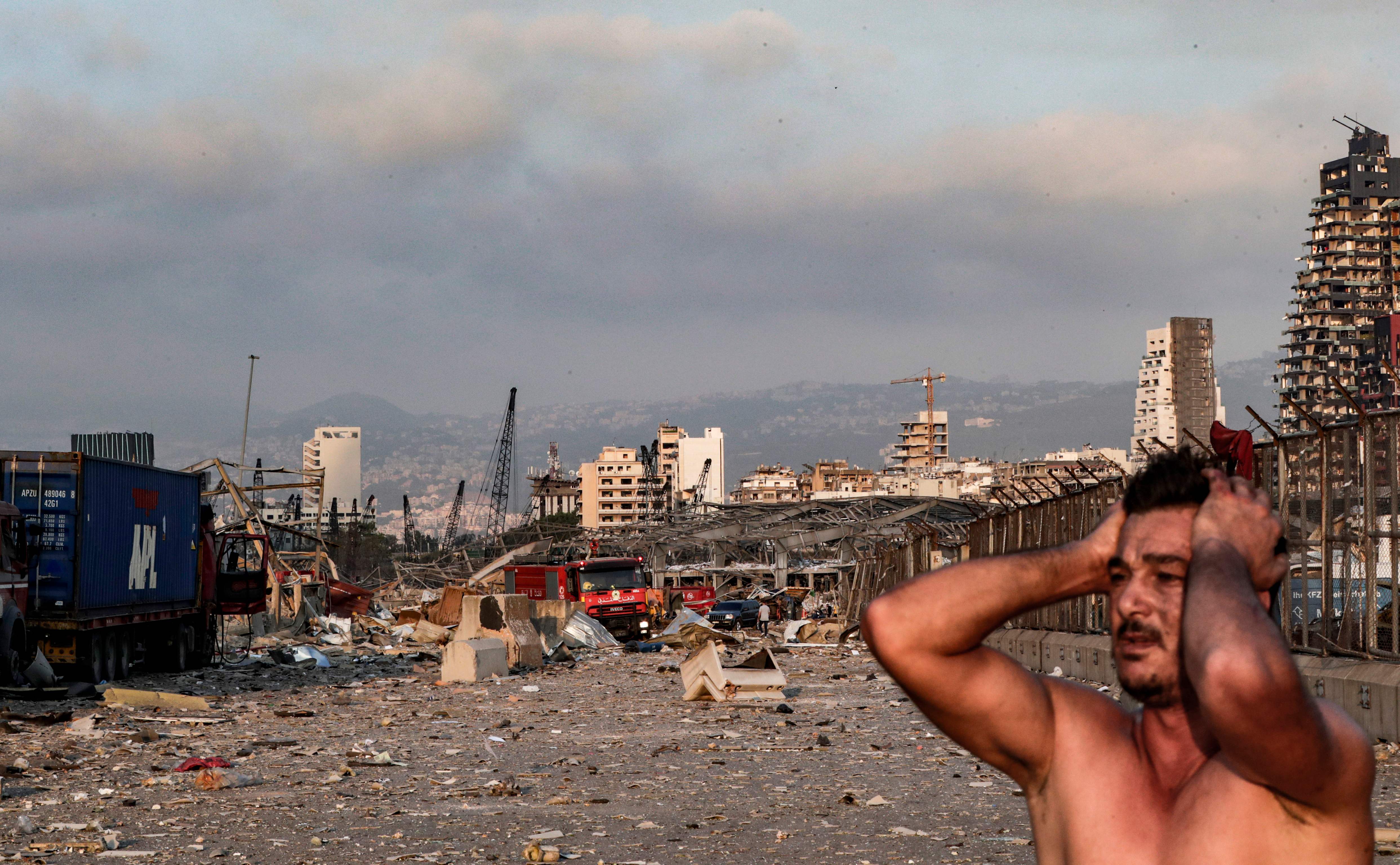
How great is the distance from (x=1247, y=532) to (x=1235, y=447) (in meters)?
0.76

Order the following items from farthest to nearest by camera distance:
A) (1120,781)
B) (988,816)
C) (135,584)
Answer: (135,584)
(988,816)
(1120,781)

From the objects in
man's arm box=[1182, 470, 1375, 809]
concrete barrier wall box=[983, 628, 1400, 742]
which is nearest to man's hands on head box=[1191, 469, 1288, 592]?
man's arm box=[1182, 470, 1375, 809]

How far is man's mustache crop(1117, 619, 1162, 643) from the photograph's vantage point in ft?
6.81

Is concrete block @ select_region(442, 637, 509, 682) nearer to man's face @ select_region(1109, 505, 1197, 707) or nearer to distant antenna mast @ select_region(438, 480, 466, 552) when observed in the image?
man's face @ select_region(1109, 505, 1197, 707)

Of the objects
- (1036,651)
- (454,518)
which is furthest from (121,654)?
(454,518)

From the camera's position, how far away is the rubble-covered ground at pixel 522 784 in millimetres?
8742

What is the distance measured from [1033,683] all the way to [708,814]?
7860 mm

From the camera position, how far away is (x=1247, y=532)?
1995mm

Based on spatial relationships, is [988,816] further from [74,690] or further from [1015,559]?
[74,690]

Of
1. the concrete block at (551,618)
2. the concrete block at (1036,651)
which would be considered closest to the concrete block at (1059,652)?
the concrete block at (1036,651)

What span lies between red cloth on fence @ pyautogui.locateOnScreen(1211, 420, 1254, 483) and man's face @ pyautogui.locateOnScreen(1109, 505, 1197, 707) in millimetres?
530

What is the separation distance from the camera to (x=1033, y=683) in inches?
93.3

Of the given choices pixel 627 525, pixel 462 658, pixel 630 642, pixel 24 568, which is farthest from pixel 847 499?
pixel 24 568

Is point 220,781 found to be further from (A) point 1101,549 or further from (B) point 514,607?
(B) point 514,607
